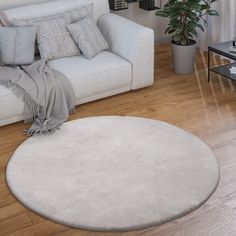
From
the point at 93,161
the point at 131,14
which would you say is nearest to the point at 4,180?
the point at 93,161

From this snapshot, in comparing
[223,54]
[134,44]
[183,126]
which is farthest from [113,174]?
[223,54]

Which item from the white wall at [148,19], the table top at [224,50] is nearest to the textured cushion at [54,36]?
the white wall at [148,19]

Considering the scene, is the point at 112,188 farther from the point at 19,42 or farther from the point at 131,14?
the point at 131,14

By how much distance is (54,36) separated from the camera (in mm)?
3885

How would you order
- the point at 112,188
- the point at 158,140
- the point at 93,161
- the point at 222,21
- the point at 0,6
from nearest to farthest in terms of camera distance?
the point at 112,188 → the point at 93,161 → the point at 158,140 → the point at 0,6 → the point at 222,21

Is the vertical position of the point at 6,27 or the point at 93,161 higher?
the point at 6,27

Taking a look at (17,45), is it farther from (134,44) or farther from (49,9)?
(134,44)

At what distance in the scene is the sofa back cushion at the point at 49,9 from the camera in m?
3.92

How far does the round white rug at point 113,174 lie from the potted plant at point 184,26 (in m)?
0.99

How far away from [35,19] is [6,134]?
1.03 m

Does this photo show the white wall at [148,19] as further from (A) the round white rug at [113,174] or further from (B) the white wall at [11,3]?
(A) the round white rug at [113,174]

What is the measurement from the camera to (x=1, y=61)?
3730mm

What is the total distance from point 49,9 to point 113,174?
175 centimetres

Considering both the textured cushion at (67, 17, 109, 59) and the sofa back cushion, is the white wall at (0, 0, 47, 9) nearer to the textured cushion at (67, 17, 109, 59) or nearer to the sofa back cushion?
the sofa back cushion
